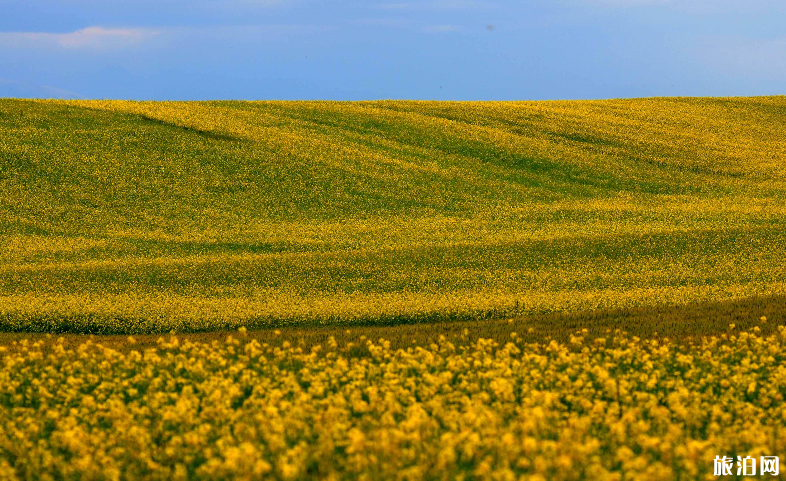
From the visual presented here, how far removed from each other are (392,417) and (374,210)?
2685 cm

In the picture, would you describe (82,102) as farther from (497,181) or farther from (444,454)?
(444,454)

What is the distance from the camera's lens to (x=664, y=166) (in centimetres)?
4541

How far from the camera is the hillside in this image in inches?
872

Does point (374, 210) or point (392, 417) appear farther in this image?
point (374, 210)

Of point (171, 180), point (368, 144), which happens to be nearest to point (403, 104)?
point (368, 144)

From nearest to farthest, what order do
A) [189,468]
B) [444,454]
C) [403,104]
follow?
[444,454] → [189,468] → [403,104]

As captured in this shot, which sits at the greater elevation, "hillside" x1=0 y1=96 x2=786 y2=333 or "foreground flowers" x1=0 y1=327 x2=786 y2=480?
"hillside" x1=0 y1=96 x2=786 y2=333

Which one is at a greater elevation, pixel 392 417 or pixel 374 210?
pixel 374 210

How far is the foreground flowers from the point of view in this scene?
7602 millimetres

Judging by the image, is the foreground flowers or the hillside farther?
the hillside

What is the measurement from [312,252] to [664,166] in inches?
992

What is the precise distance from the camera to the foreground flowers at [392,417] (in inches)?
299

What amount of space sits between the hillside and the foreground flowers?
716cm

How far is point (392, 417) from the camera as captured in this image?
356 inches
